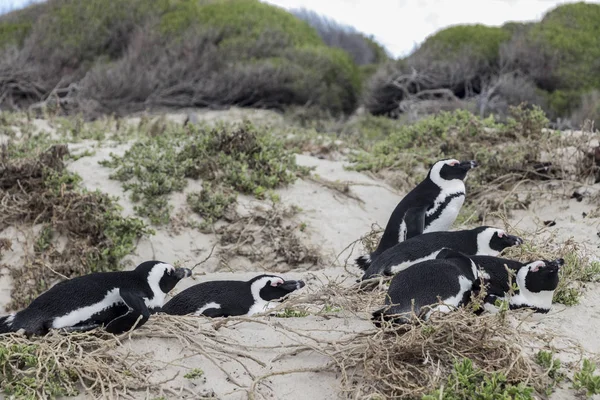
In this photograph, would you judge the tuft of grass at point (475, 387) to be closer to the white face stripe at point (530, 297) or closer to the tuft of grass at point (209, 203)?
the white face stripe at point (530, 297)

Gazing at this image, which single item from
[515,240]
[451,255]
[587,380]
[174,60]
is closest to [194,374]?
[451,255]

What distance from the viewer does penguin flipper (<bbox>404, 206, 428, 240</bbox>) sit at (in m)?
5.35

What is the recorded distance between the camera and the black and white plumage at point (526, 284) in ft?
12.8

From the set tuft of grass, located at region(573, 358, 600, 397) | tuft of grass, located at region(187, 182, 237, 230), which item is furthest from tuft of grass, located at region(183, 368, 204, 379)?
tuft of grass, located at region(187, 182, 237, 230)

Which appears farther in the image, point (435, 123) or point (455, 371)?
point (435, 123)

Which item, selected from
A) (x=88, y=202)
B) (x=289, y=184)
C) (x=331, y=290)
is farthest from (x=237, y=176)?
(x=331, y=290)

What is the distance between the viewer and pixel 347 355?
3400mm

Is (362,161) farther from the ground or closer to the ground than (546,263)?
closer to the ground

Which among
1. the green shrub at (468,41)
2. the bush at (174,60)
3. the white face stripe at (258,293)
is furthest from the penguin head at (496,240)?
the green shrub at (468,41)

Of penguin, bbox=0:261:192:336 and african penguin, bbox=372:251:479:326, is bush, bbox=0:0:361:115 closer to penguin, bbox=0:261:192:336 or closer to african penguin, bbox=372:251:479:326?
penguin, bbox=0:261:192:336

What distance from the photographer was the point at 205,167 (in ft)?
23.8

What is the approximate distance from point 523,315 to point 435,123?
16.5ft

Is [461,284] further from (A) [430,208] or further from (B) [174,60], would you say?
(B) [174,60]

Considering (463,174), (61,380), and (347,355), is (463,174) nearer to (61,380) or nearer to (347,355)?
(347,355)
